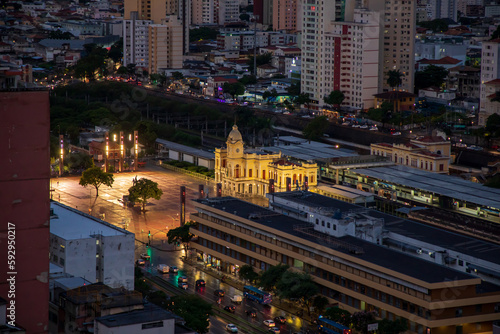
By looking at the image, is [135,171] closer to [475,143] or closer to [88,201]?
[88,201]

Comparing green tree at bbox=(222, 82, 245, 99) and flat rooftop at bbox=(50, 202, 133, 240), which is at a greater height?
green tree at bbox=(222, 82, 245, 99)

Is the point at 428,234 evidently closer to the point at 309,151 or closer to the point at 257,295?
the point at 257,295

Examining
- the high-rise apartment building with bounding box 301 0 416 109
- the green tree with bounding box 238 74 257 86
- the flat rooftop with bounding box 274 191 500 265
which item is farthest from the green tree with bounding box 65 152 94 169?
the green tree with bounding box 238 74 257 86

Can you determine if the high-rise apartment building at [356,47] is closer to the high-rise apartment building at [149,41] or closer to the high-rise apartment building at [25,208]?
the high-rise apartment building at [149,41]

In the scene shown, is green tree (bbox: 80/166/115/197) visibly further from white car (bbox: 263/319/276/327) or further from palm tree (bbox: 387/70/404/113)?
palm tree (bbox: 387/70/404/113)

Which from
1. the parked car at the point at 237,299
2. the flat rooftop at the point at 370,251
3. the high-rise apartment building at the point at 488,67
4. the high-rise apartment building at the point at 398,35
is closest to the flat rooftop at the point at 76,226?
the parked car at the point at 237,299
